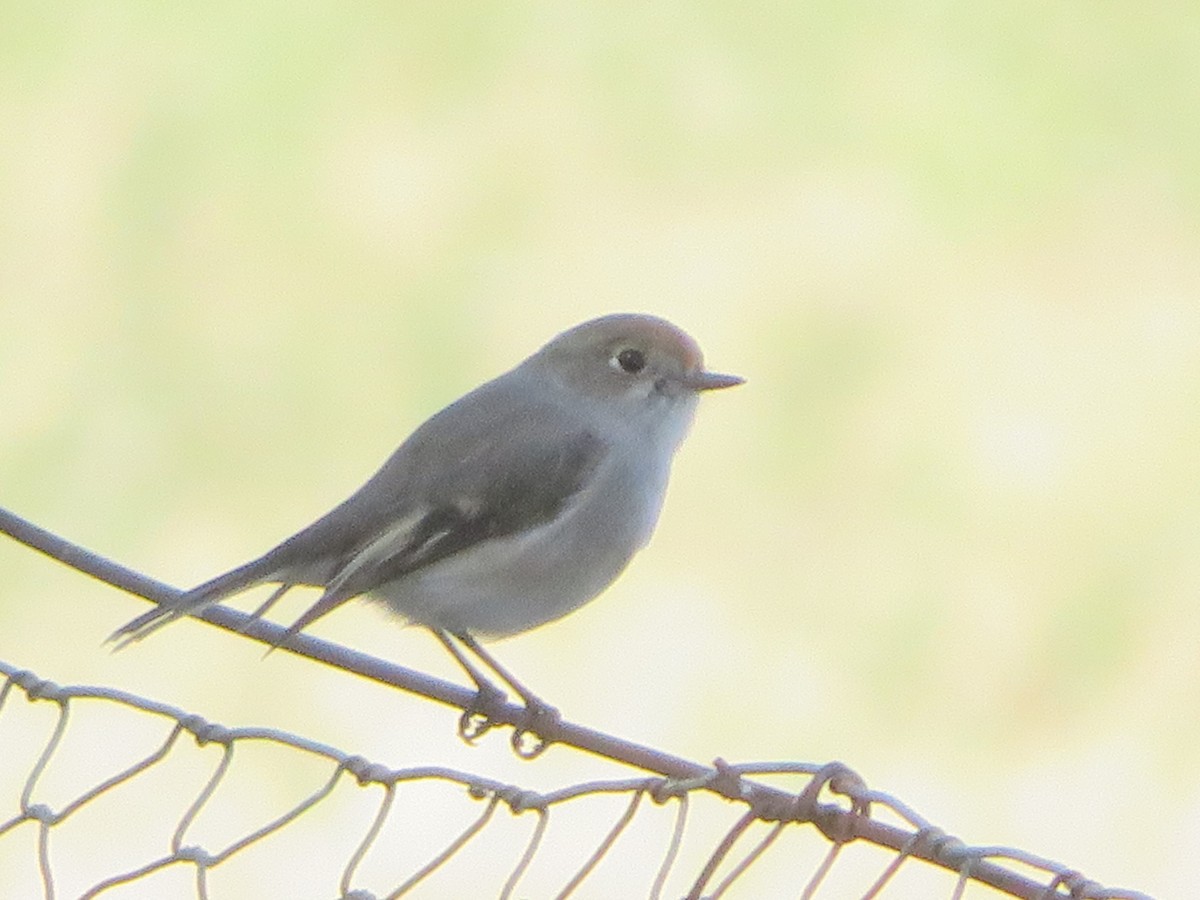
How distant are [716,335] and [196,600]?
4.61 metres

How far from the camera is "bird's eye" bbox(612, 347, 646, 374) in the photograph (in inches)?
145

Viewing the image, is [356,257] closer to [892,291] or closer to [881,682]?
[892,291]

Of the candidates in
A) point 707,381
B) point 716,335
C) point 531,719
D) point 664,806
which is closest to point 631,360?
point 707,381

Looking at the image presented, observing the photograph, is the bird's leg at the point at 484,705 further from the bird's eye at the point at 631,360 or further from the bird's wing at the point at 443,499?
the bird's eye at the point at 631,360

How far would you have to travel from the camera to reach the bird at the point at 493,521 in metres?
3.23

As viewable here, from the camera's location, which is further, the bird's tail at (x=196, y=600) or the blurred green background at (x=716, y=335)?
the blurred green background at (x=716, y=335)

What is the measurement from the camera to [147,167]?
25.8 ft

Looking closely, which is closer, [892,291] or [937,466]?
[937,466]

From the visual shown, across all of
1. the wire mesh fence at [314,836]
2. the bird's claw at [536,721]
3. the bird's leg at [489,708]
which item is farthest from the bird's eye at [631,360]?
the wire mesh fence at [314,836]

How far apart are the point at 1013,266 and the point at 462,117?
80.9 inches

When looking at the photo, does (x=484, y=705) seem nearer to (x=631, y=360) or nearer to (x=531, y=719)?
(x=531, y=719)

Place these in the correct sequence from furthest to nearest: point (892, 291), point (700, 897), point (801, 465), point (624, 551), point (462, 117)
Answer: point (462, 117) → point (892, 291) → point (801, 465) → point (624, 551) → point (700, 897)

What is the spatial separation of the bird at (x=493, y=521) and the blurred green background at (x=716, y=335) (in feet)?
6.85

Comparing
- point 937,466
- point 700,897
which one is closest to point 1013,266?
point 937,466
